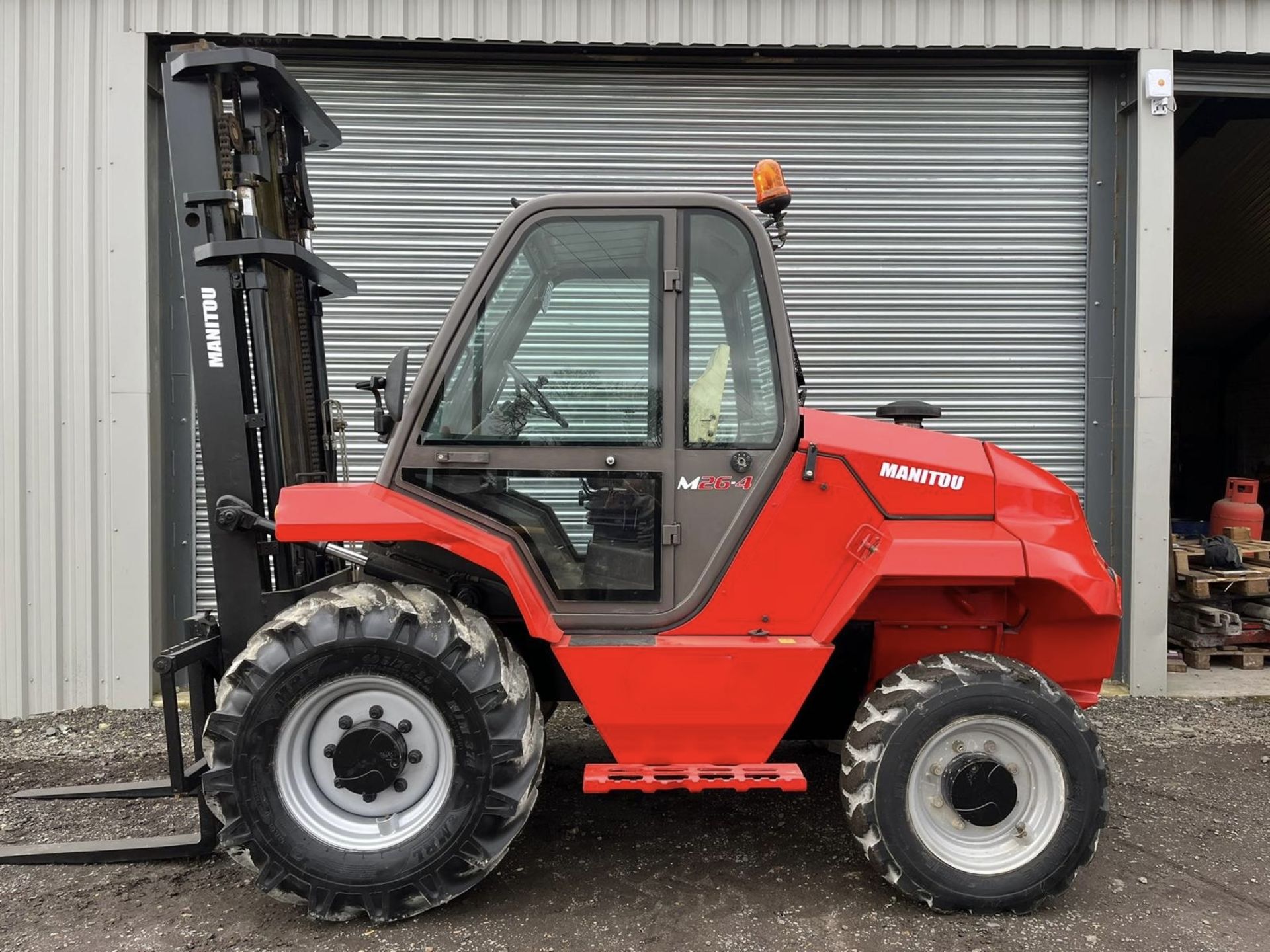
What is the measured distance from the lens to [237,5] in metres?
5.40

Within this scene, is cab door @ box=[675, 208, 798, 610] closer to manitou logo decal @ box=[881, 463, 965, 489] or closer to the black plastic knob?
manitou logo decal @ box=[881, 463, 965, 489]

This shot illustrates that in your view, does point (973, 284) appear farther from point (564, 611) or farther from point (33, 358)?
point (33, 358)

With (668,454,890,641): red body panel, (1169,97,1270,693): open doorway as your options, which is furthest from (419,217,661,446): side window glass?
(1169,97,1270,693): open doorway

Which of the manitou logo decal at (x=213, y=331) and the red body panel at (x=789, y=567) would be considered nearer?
the red body panel at (x=789, y=567)

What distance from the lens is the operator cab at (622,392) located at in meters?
2.98

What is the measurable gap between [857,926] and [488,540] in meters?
1.94

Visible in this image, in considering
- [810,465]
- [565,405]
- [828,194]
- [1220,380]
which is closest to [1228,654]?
[828,194]

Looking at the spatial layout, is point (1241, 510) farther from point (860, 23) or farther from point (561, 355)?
point (561, 355)

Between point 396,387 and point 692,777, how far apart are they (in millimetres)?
1794

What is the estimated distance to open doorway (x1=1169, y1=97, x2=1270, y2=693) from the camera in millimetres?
6285

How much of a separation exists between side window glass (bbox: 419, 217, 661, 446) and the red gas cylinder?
671 centimetres

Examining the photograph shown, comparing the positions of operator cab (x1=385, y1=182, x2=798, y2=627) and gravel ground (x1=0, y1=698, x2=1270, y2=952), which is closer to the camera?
gravel ground (x1=0, y1=698, x2=1270, y2=952)

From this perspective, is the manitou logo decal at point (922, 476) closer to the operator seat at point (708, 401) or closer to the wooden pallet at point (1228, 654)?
the operator seat at point (708, 401)

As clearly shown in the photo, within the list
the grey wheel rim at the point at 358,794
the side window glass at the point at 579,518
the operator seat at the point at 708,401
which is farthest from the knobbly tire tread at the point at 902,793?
the grey wheel rim at the point at 358,794
